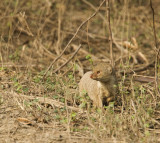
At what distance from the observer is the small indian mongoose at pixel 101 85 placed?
3.83m

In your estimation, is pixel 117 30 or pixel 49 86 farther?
pixel 117 30

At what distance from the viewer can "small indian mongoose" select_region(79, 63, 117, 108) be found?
12.6 feet

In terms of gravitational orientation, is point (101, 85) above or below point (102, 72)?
below

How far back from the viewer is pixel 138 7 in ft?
29.3

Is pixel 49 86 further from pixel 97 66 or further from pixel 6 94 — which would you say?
pixel 97 66

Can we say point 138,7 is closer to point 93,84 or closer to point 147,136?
point 93,84

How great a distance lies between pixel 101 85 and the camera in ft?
13.1

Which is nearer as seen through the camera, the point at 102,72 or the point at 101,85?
the point at 102,72

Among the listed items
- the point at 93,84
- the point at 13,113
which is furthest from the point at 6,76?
the point at 93,84

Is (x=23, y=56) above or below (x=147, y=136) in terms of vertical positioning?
above

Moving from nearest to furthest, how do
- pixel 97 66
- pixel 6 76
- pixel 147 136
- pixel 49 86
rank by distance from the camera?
pixel 147 136
pixel 97 66
pixel 49 86
pixel 6 76

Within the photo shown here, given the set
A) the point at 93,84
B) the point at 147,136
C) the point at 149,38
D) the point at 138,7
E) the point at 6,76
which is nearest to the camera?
the point at 147,136

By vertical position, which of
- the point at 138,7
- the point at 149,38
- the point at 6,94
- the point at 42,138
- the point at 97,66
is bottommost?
the point at 42,138

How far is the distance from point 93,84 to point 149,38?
3.73 m
